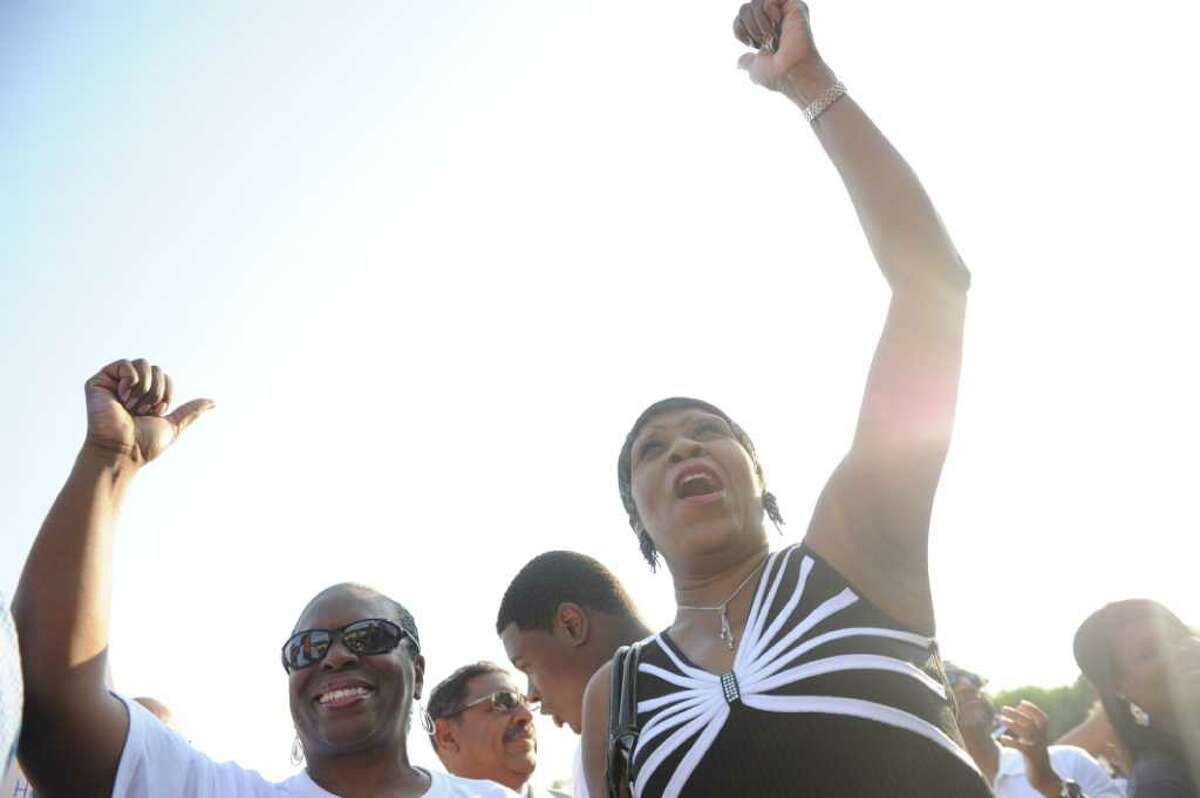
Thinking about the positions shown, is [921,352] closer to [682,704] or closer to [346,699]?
[682,704]

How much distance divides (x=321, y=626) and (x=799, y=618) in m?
2.07

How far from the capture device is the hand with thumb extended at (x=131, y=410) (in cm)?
262

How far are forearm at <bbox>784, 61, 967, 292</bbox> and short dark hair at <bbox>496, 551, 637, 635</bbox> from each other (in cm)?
264

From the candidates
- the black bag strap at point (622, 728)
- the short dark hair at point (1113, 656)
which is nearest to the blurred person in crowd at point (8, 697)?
the black bag strap at point (622, 728)

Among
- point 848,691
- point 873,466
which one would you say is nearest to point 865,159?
point 873,466

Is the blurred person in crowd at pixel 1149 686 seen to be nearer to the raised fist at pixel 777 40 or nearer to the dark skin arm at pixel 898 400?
the dark skin arm at pixel 898 400

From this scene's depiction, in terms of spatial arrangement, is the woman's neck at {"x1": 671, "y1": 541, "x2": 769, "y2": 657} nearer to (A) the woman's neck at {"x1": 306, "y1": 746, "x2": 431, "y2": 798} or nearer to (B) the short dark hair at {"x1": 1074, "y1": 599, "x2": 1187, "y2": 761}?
(A) the woman's neck at {"x1": 306, "y1": 746, "x2": 431, "y2": 798}

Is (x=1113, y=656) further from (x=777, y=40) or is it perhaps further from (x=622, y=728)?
(x=777, y=40)

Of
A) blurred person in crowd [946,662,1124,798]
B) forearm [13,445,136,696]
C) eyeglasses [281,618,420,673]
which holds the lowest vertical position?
blurred person in crowd [946,662,1124,798]

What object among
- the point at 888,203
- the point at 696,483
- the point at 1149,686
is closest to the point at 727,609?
the point at 696,483

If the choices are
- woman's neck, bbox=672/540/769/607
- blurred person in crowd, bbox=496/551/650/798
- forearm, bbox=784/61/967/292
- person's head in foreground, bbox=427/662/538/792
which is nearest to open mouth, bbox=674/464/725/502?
woman's neck, bbox=672/540/769/607

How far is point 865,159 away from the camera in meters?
2.66

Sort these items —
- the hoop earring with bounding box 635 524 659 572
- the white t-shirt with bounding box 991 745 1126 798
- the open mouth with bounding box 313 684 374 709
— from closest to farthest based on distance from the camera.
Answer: the hoop earring with bounding box 635 524 659 572, the open mouth with bounding box 313 684 374 709, the white t-shirt with bounding box 991 745 1126 798

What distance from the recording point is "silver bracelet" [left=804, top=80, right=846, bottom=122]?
2.76 metres
